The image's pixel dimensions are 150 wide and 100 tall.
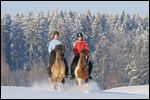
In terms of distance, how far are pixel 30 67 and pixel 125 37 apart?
77.0 ft

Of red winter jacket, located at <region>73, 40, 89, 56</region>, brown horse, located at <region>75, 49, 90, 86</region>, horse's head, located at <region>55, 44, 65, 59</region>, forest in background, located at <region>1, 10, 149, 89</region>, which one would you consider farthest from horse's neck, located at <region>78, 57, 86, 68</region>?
forest in background, located at <region>1, 10, 149, 89</region>

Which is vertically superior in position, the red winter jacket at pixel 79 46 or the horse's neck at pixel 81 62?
the red winter jacket at pixel 79 46

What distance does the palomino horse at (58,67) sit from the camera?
1869cm

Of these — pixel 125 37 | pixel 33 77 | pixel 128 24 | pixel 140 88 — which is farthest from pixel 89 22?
pixel 140 88

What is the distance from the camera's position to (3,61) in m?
89.7

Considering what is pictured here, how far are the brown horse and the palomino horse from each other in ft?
1.68

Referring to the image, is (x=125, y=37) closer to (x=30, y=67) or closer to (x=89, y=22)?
(x=89, y=22)

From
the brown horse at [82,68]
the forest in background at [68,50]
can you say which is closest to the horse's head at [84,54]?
the brown horse at [82,68]

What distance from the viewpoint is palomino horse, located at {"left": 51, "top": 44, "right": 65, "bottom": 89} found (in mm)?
18688

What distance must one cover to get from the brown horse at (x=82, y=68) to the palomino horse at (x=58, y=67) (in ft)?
1.68

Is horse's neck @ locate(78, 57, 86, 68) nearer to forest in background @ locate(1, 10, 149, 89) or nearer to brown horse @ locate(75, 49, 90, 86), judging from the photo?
brown horse @ locate(75, 49, 90, 86)

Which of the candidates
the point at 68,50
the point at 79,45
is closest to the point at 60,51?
the point at 79,45

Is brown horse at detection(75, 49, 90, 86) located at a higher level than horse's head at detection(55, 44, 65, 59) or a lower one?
lower

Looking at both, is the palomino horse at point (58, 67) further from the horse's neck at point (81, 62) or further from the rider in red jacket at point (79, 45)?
the rider in red jacket at point (79, 45)
